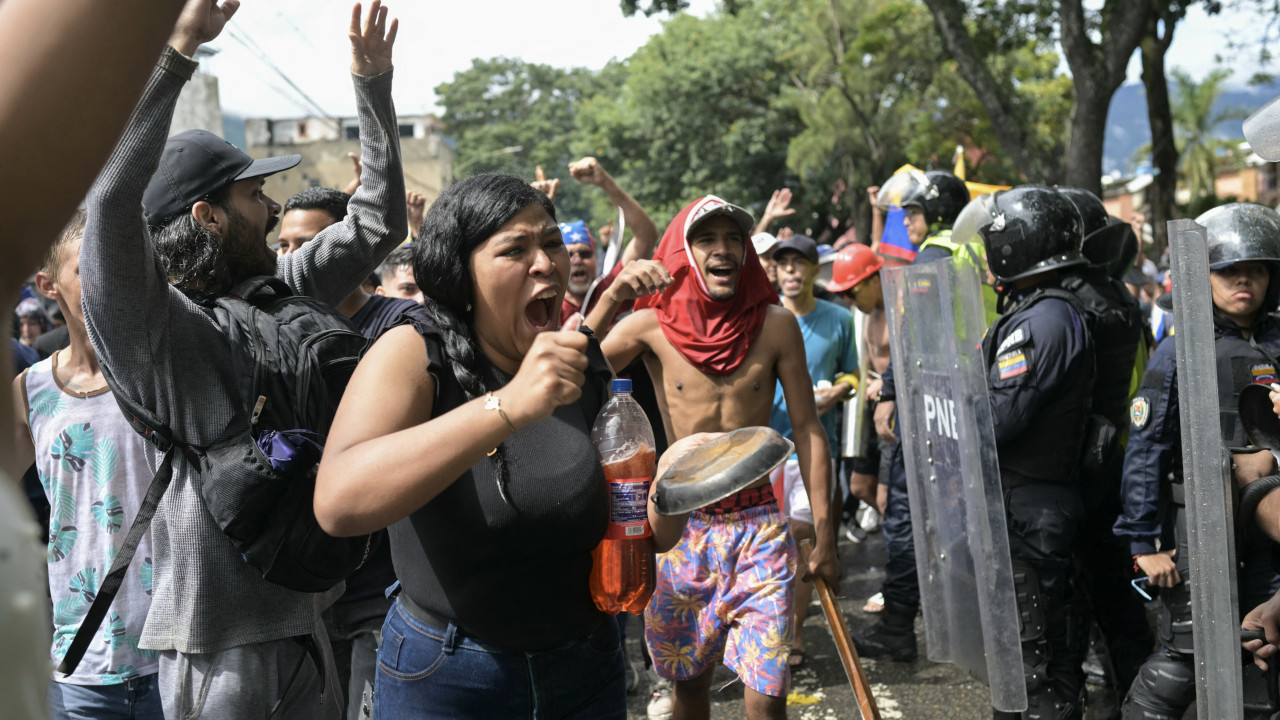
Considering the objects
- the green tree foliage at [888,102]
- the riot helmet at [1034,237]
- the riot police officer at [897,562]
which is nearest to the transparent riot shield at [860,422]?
the riot police officer at [897,562]

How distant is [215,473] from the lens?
229cm

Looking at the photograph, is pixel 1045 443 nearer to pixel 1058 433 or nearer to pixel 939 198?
pixel 1058 433

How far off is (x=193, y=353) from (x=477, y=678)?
96 cm

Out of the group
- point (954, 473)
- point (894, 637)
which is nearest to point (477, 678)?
point (954, 473)

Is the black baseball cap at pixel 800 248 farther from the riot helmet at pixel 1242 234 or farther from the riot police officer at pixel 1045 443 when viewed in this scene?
the riot helmet at pixel 1242 234

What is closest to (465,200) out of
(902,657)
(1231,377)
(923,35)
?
(1231,377)

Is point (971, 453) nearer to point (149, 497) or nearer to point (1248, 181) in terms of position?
point (149, 497)

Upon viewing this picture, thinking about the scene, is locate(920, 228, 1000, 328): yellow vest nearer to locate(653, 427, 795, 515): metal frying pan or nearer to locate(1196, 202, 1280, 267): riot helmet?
locate(1196, 202, 1280, 267): riot helmet

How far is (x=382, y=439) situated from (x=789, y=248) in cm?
546

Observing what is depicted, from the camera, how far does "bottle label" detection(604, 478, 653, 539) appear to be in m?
2.27

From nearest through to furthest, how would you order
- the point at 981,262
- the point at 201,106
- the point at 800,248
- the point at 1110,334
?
the point at 1110,334, the point at 981,262, the point at 800,248, the point at 201,106

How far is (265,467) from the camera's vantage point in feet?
7.50

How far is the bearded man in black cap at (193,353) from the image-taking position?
214 centimetres

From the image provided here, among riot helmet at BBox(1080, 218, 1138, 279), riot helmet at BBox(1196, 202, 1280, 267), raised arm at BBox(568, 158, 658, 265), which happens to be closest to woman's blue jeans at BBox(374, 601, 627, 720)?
riot helmet at BBox(1196, 202, 1280, 267)
